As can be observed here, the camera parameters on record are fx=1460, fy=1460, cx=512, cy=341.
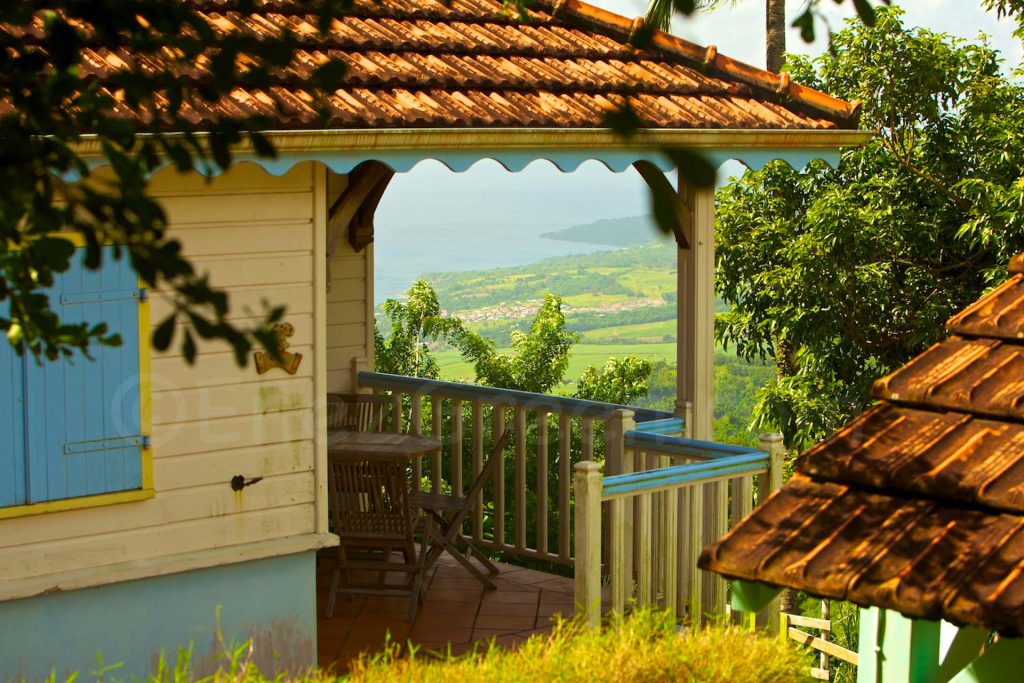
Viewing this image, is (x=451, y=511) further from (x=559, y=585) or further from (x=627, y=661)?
(x=627, y=661)

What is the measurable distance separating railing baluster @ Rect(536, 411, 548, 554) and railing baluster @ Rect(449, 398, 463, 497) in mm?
589

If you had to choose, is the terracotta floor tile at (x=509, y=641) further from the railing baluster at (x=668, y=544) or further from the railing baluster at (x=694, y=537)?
the railing baluster at (x=694, y=537)

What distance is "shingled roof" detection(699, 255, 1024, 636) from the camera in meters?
3.02

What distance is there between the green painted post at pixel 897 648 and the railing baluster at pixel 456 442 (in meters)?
5.26

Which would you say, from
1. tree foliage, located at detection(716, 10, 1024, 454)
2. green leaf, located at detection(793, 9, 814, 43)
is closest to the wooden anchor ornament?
green leaf, located at detection(793, 9, 814, 43)

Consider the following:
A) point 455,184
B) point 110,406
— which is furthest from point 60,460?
point 455,184

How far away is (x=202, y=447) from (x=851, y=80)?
11090mm

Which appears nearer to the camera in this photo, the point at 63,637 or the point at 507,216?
the point at 63,637

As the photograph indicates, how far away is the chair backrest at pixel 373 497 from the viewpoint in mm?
7832

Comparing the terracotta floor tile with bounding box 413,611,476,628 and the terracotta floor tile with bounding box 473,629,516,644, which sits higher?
the terracotta floor tile with bounding box 413,611,476,628

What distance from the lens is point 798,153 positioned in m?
8.19

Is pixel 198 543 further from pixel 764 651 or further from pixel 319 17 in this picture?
pixel 319 17

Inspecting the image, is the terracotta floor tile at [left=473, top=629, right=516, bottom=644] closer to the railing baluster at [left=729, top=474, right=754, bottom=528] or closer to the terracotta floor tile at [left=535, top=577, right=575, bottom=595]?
the terracotta floor tile at [left=535, top=577, right=575, bottom=595]

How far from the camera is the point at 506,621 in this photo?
8.12 metres
